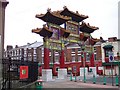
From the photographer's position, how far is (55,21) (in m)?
38.2

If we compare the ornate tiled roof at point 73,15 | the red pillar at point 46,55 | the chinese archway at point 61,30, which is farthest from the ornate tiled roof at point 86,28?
the red pillar at point 46,55

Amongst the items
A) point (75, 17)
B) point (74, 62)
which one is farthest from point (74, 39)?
point (74, 62)

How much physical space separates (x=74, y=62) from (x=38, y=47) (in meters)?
16.3

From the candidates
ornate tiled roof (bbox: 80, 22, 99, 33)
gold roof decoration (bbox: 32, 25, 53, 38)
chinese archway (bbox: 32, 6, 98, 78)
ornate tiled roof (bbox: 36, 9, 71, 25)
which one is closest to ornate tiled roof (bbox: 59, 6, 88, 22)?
chinese archway (bbox: 32, 6, 98, 78)

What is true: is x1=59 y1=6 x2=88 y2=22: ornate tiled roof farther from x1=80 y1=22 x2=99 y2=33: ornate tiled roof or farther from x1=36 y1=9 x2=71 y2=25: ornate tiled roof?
x1=36 y1=9 x2=71 y2=25: ornate tiled roof

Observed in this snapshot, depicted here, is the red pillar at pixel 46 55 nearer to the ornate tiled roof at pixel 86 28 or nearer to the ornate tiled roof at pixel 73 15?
the ornate tiled roof at pixel 73 15

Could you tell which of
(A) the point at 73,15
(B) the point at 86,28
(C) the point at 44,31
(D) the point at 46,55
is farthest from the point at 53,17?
(B) the point at 86,28

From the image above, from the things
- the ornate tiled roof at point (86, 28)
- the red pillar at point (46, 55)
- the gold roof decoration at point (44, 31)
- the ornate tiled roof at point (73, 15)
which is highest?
the ornate tiled roof at point (73, 15)

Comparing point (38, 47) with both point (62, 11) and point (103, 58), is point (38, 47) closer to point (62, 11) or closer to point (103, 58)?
point (103, 58)

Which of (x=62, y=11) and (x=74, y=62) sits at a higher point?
(x=62, y=11)

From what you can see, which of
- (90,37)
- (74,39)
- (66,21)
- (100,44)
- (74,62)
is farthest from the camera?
(74,62)

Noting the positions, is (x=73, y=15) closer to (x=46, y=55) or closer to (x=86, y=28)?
(x=86, y=28)

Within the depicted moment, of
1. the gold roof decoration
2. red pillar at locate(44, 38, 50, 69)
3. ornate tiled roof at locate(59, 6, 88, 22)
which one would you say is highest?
ornate tiled roof at locate(59, 6, 88, 22)

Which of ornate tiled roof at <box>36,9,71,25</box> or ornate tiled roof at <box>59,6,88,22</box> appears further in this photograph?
ornate tiled roof at <box>59,6,88,22</box>
